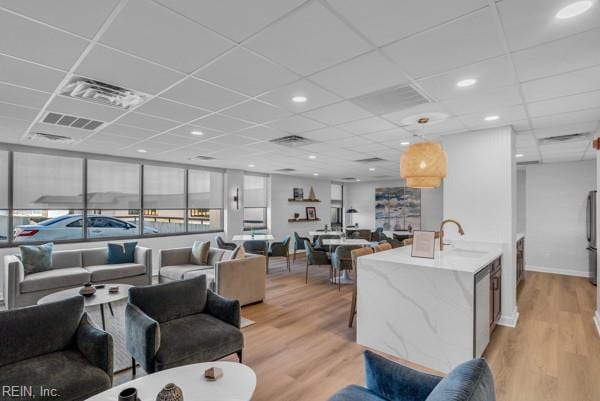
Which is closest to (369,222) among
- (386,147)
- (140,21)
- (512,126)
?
(386,147)

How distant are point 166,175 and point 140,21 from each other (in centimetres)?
622

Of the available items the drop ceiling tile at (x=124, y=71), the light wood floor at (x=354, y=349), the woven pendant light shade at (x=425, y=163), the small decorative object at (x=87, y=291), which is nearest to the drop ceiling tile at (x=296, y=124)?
the woven pendant light shade at (x=425, y=163)

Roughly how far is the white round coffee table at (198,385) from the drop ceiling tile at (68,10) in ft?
7.04

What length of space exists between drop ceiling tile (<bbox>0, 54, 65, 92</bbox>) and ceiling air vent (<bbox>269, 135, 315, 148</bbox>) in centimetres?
286

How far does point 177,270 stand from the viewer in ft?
17.5

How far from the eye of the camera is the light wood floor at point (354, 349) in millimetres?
2604

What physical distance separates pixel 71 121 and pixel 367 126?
3.85m

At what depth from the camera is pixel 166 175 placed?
7605 mm

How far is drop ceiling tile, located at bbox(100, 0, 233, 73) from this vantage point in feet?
5.89

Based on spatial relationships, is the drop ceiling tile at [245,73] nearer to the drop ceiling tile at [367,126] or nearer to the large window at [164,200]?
the drop ceiling tile at [367,126]

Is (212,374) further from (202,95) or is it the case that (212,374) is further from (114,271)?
(114,271)

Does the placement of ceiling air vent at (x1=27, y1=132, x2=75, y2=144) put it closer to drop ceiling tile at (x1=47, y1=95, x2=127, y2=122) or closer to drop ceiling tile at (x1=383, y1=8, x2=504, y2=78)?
drop ceiling tile at (x1=47, y1=95, x2=127, y2=122)

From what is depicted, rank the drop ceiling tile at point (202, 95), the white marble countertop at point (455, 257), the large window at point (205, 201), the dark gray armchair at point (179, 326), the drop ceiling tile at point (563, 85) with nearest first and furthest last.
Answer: the dark gray armchair at point (179, 326) → the drop ceiling tile at point (563, 85) → the drop ceiling tile at point (202, 95) → the white marble countertop at point (455, 257) → the large window at point (205, 201)

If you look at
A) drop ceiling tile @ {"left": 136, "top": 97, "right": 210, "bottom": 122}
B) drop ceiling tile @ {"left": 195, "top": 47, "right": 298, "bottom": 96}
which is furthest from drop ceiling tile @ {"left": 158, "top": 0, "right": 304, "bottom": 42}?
drop ceiling tile @ {"left": 136, "top": 97, "right": 210, "bottom": 122}
